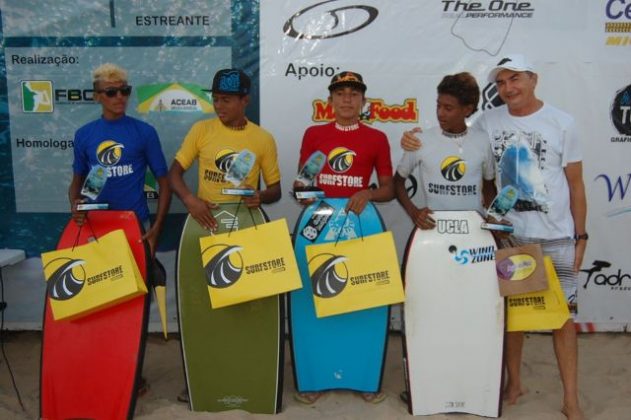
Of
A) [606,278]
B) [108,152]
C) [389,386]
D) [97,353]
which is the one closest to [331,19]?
[108,152]

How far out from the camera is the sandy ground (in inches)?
105

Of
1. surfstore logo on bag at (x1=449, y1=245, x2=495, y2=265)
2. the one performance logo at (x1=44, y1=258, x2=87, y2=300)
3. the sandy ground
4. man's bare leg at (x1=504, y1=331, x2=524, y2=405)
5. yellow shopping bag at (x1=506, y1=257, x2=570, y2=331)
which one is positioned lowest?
the sandy ground

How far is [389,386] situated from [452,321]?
23.8 inches

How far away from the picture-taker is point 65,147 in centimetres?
354

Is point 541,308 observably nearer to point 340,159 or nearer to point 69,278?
point 340,159

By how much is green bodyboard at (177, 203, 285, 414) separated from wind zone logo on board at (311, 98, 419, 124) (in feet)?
3.60

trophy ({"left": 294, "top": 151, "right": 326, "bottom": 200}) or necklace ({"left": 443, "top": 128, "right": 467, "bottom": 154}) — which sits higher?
necklace ({"left": 443, "top": 128, "right": 467, "bottom": 154})

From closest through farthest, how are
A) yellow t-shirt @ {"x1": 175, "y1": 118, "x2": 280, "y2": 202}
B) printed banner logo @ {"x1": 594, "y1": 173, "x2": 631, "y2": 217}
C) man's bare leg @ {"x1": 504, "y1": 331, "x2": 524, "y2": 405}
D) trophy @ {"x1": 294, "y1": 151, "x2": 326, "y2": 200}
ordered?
trophy @ {"x1": 294, "y1": 151, "x2": 326, "y2": 200}, yellow t-shirt @ {"x1": 175, "y1": 118, "x2": 280, "y2": 202}, man's bare leg @ {"x1": 504, "y1": 331, "x2": 524, "y2": 405}, printed banner logo @ {"x1": 594, "y1": 173, "x2": 631, "y2": 217}

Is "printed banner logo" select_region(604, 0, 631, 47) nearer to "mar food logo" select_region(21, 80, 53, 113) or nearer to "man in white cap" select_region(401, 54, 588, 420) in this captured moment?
"man in white cap" select_region(401, 54, 588, 420)

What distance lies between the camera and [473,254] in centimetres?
261

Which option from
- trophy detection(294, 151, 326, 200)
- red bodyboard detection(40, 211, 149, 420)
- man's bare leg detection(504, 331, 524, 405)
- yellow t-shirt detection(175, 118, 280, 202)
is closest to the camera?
trophy detection(294, 151, 326, 200)

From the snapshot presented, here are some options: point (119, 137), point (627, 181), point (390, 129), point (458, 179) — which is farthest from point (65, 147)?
point (627, 181)

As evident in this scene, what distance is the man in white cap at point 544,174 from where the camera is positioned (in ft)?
8.26

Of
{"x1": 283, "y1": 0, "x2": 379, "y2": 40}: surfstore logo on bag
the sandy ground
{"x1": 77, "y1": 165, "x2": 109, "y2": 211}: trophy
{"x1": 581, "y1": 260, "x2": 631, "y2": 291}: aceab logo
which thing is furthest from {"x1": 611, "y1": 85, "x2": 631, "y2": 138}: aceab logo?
{"x1": 77, "y1": 165, "x2": 109, "y2": 211}: trophy
